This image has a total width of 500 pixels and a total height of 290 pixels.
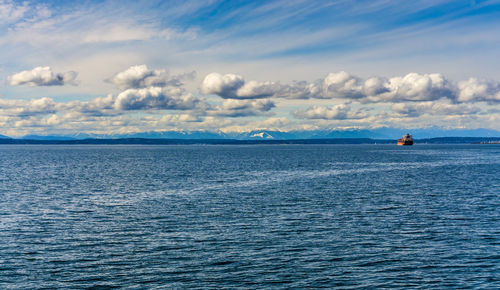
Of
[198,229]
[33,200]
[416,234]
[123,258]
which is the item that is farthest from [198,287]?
[33,200]

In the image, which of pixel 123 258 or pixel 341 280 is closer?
pixel 341 280

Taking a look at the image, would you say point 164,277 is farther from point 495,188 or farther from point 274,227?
point 495,188

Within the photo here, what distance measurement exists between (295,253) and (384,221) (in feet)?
48.9

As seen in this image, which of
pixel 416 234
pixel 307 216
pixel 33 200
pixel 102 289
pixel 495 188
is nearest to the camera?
pixel 102 289

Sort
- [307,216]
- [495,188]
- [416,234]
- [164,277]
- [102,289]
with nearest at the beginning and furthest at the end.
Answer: [102,289], [164,277], [416,234], [307,216], [495,188]

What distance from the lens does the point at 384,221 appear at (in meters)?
41.6

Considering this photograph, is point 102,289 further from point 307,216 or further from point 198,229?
point 307,216

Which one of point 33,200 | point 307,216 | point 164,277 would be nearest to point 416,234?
point 307,216

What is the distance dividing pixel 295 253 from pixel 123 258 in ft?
40.6

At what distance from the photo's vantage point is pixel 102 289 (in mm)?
23750

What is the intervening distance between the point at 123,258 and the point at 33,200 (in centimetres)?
3267

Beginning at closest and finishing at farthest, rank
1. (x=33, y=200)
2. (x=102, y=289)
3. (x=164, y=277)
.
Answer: (x=102, y=289), (x=164, y=277), (x=33, y=200)

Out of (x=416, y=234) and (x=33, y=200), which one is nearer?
(x=416, y=234)

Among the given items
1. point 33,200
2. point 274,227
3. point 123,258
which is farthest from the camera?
point 33,200
